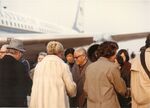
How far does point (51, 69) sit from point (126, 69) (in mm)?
1301

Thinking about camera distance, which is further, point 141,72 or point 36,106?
point 36,106

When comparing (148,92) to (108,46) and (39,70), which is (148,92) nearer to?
(108,46)

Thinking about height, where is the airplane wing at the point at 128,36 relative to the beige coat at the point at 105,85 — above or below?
above

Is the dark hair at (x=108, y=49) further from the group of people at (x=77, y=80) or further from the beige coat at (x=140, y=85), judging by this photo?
the beige coat at (x=140, y=85)

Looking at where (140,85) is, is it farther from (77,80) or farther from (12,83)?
(12,83)

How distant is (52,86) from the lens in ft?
17.0

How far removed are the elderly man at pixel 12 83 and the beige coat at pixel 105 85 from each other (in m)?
0.90

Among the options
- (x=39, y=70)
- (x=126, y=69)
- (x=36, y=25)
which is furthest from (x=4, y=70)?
(x=36, y=25)

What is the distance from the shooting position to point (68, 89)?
5199mm

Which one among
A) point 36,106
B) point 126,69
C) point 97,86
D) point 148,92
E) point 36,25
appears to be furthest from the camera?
point 36,25

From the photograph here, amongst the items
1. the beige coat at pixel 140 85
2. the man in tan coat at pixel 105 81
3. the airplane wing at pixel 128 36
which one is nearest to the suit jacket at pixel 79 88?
the man in tan coat at pixel 105 81

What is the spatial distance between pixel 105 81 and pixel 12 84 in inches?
46.8

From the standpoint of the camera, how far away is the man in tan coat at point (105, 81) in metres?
4.79

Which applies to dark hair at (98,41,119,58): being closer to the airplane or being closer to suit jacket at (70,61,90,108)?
suit jacket at (70,61,90,108)
